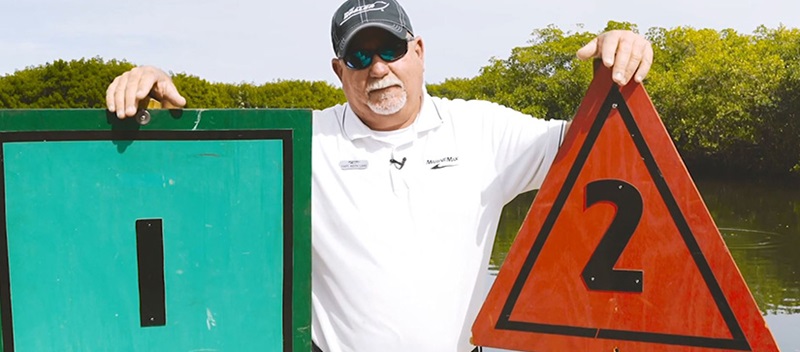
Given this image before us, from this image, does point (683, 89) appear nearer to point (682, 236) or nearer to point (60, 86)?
point (60, 86)

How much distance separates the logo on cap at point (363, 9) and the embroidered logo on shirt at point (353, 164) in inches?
18.7

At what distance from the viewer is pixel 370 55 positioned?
9.68ft

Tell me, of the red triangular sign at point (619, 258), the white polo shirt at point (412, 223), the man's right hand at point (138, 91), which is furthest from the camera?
the white polo shirt at point (412, 223)

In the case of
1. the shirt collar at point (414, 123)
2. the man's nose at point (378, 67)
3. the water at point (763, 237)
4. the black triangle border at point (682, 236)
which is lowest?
the water at point (763, 237)

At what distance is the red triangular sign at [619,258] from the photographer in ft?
7.72

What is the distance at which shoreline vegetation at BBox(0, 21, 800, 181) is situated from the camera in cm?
3516

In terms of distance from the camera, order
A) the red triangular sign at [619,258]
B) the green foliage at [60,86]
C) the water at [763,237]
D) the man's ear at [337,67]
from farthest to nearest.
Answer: the green foliage at [60,86], the water at [763,237], the man's ear at [337,67], the red triangular sign at [619,258]

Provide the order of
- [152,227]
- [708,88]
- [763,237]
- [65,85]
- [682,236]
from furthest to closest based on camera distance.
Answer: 1. [65,85]
2. [708,88]
3. [763,237]
4. [682,236]
5. [152,227]

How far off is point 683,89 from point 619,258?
37.4 metres

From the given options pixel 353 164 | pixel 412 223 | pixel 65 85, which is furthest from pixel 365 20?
pixel 65 85

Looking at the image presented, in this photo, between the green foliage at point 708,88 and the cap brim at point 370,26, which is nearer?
the cap brim at point 370,26

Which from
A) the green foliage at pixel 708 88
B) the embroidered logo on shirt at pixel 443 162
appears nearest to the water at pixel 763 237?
the green foliage at pixel 708 88

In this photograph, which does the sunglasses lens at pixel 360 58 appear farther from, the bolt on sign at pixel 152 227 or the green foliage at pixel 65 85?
the green foliage at pixel 65 85

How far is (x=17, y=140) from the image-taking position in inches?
84.7
